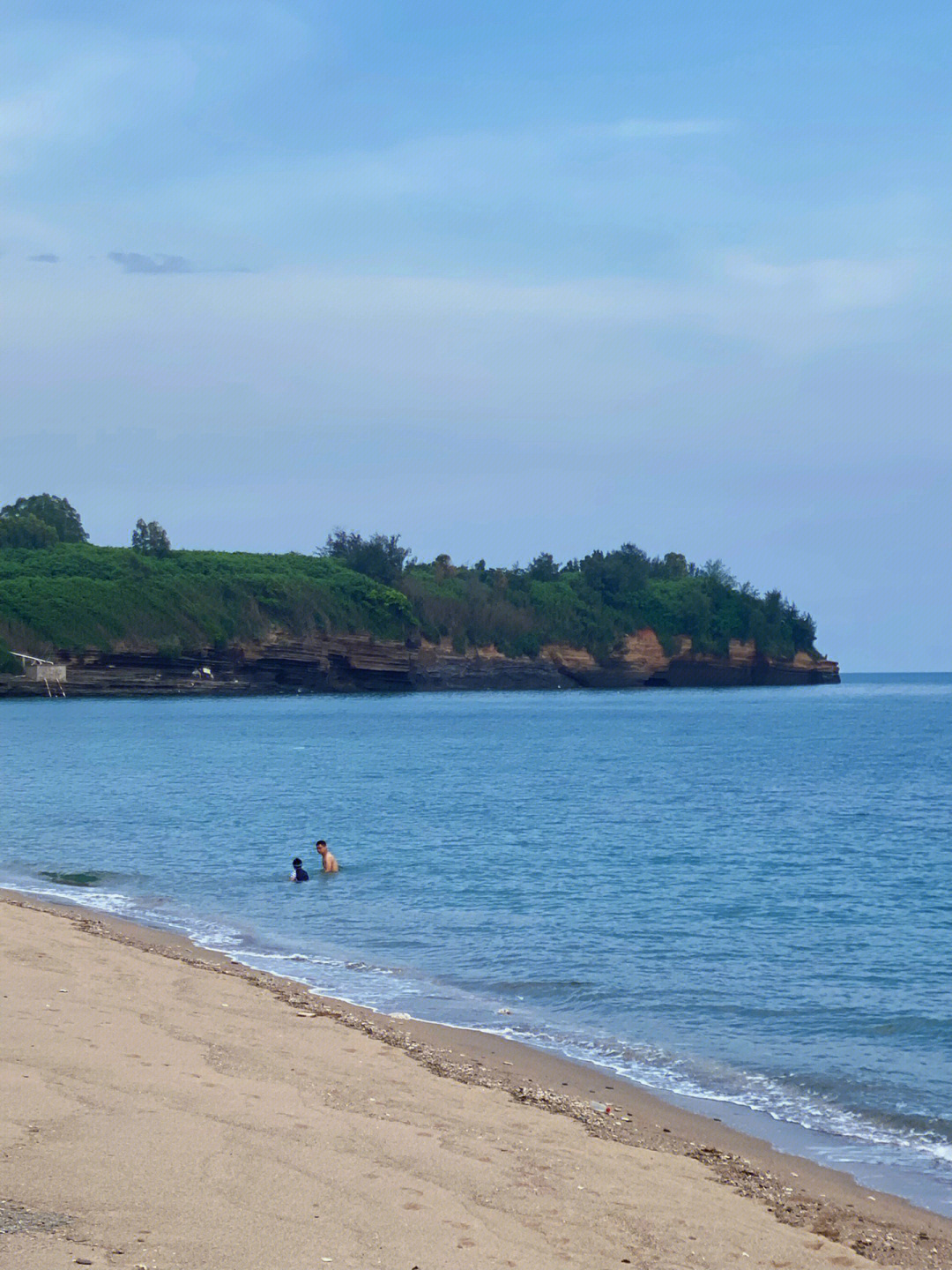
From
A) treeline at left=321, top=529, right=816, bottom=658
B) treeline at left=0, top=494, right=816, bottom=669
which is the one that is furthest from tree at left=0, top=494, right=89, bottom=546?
treeline at left=321, top=529, right=816, bottom=658

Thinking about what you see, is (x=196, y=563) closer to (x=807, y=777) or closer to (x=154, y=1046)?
(x=807, y=777)

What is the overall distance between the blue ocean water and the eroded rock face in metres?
70.1

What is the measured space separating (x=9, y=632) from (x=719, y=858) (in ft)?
363

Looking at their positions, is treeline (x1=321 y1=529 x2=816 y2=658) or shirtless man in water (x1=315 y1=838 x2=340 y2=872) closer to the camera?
shirtless man in water (x1=315 y1=838 x2=340 y2=872)

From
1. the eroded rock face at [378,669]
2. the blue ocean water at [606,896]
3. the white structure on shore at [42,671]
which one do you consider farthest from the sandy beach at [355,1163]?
the eroded rock face at [378,669]

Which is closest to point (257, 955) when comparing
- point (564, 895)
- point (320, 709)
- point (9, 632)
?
point (564, 895)

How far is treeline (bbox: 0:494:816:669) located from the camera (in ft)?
437

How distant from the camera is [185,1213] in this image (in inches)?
250

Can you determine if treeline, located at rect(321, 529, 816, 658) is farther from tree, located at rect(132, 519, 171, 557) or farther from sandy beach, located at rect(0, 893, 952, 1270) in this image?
sandy beach, located at rect(0, 893, 952, 1270)

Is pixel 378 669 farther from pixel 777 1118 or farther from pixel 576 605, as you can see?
pixel 777 1118

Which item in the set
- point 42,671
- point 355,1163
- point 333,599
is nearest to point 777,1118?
point 355,1163

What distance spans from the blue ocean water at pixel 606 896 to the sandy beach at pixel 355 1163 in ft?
4.67

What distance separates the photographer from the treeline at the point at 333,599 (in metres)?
133

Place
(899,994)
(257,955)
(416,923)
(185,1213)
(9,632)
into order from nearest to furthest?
1. (185,1213)
2. (899,994)
3. (257,955)
4. (416,923)
5. (9,632)
